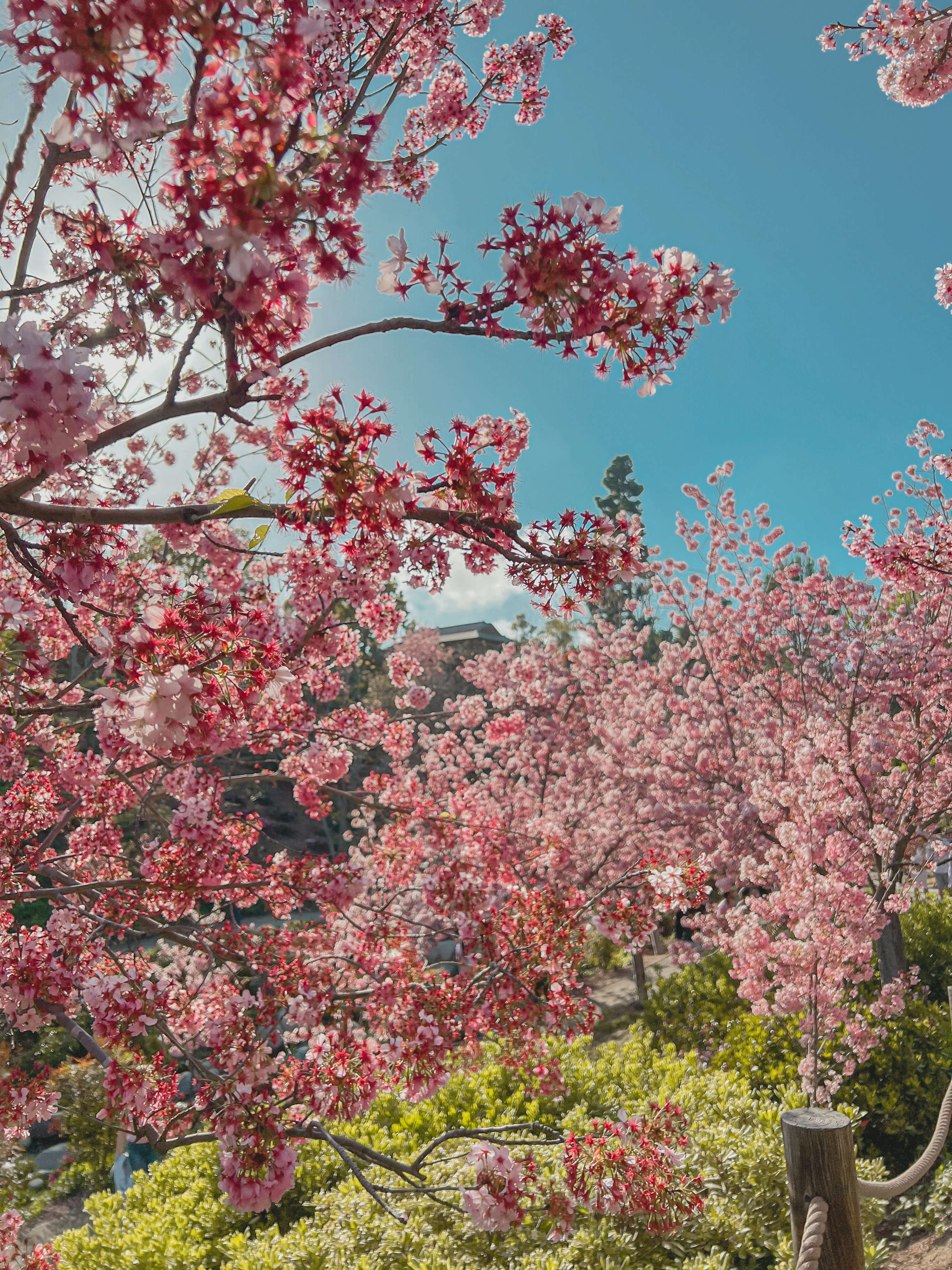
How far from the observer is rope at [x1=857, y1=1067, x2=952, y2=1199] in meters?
2.28

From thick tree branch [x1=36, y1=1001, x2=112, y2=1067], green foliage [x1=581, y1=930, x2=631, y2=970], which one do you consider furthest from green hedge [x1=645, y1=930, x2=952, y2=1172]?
green foliage [x1=581, y1=930, x2=631, y2=970]

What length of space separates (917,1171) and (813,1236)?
0.88 m

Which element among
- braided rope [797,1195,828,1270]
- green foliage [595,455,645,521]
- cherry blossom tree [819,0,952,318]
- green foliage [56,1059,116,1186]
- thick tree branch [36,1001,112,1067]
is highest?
green foliage [595,455,645,521]

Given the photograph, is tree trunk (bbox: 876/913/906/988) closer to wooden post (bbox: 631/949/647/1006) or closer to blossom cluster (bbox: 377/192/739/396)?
wooden post (bbox: 631/949/647/1006)

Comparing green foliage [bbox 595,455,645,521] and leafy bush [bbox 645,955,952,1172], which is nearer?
leafy bush [bbox 645,955,952,1172]

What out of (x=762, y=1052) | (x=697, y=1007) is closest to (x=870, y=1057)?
(x=762, y=1052)

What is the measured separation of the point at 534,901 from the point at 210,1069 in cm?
201

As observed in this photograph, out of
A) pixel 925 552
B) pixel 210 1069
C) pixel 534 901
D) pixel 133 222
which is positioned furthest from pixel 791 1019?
pixel 133 222

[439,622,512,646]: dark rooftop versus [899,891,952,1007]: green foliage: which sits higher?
[439,622,512,646]: dark rooftop

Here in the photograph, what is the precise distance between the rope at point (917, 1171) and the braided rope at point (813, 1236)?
17 cm

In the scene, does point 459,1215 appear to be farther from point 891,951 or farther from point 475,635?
point 475,635

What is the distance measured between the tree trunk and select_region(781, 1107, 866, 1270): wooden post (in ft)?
19.2

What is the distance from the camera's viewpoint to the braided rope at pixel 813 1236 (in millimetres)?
1990

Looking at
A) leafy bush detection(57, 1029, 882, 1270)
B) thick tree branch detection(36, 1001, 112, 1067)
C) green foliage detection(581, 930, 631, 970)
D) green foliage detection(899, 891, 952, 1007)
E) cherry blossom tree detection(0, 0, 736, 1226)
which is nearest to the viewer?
cherry blossom tree detection(0, 0, 736, 1226)
